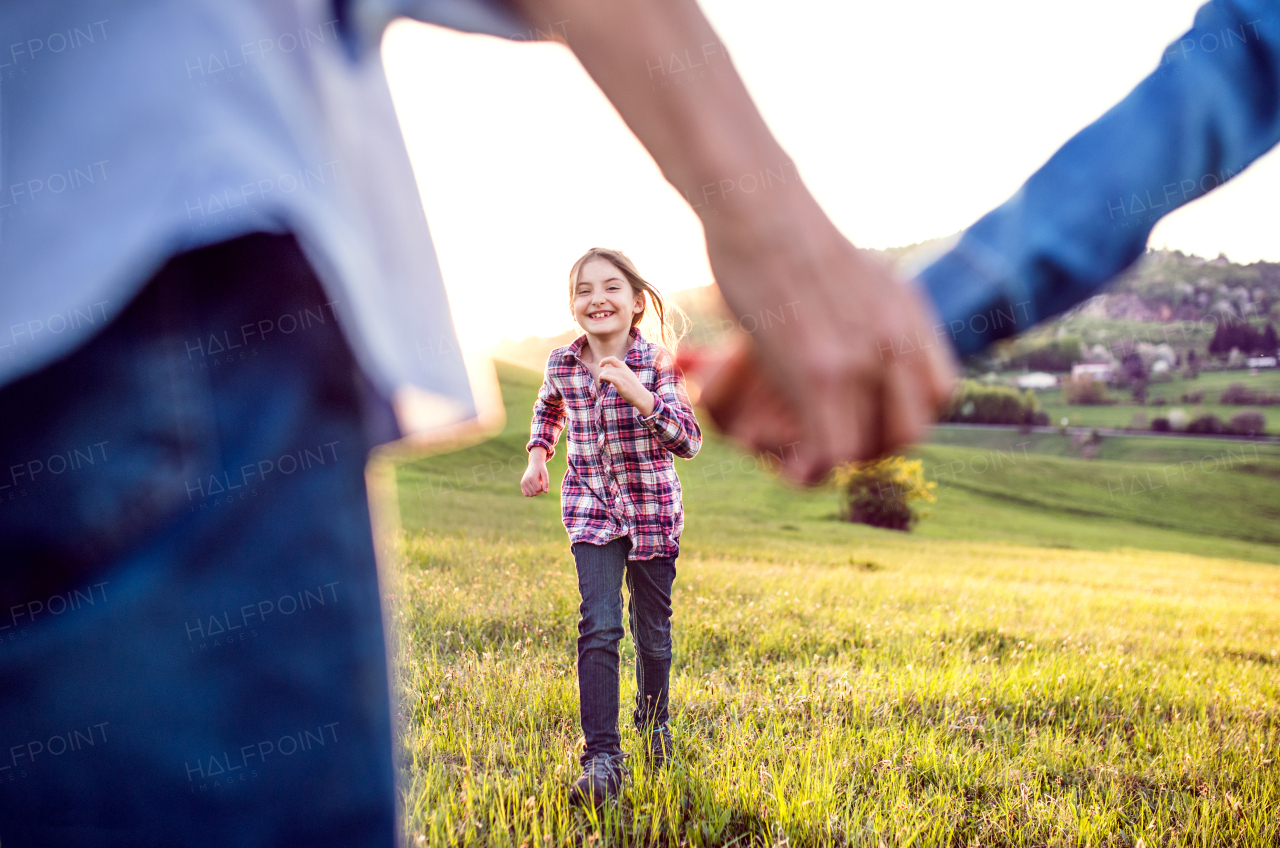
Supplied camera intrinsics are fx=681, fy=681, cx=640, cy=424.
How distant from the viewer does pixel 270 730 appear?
648 millimetres

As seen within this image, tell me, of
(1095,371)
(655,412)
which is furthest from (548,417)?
(1095,371)

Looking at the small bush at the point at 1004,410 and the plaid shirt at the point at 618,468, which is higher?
the plaid shirt at the point at 618,468

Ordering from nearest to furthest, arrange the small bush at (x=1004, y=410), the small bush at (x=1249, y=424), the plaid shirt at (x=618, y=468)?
the plaid shirt at (x=618, y=468)
the small bush at (x=1004, y=410)
the small bush at (x=1249, y=424)

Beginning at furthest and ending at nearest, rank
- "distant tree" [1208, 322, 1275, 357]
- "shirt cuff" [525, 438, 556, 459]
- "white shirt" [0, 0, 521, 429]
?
"distant tree" [1208, 322, 1275, 357]
"shirt cuff" [525, 438, 556, 459]
"white shirt" [0, 0, 521, 429]

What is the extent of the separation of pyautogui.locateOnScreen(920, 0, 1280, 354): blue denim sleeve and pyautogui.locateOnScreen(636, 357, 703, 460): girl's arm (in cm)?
153

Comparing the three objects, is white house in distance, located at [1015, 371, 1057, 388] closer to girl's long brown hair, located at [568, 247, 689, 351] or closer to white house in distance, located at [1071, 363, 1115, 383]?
white house in distance, located at [1071, 363, 1115, 383]

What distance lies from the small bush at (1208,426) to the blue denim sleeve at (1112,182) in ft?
338

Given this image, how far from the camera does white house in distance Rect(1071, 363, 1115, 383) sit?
98100mm

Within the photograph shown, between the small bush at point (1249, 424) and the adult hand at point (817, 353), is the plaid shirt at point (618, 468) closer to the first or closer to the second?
the adult hand at point (817, 353)

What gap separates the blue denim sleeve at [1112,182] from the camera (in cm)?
61

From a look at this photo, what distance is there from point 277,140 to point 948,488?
2333 inches

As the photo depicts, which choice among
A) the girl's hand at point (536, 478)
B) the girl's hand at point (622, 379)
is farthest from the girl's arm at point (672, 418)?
the girl's hand at point (536, 478)

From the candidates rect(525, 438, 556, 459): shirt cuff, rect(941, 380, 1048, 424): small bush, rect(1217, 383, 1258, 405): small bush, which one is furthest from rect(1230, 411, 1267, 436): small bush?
rect(525, 438, 556, 459): shirt cuff

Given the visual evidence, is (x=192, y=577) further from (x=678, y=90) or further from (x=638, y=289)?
(x=638, y=289)
